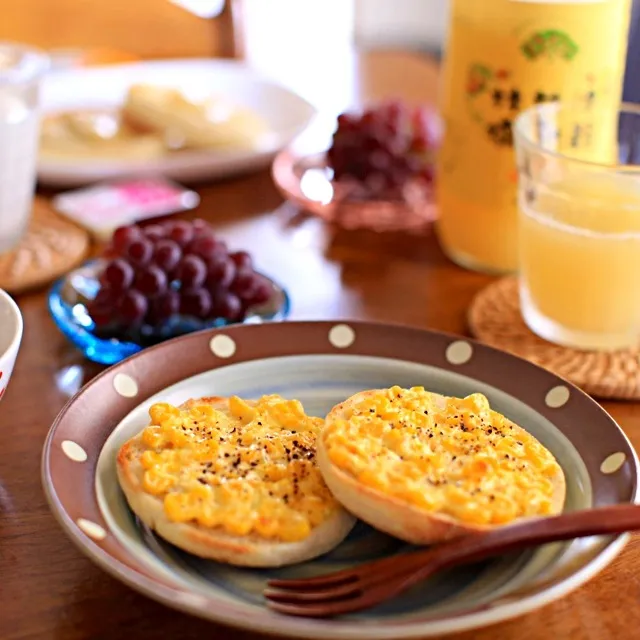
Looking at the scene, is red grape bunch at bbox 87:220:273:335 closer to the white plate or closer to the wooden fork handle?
the white plate

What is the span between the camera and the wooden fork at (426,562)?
1.91ft

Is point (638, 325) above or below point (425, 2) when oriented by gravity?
above

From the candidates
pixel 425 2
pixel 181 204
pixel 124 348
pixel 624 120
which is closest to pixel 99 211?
pixel 181 204

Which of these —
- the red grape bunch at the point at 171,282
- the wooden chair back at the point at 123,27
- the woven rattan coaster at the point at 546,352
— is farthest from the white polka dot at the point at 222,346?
the wooden chair back at the point at 123,27

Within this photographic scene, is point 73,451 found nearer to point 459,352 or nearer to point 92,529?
point 92,529

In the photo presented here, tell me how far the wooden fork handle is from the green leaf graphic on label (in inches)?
26.0

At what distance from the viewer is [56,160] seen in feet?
4.50

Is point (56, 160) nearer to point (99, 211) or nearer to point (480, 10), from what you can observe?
point (99, 211)

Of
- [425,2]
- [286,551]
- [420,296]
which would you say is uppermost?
[286,551]

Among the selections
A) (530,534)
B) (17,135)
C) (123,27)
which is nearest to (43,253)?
(17,135)

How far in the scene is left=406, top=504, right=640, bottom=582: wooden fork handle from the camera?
1.93 feet

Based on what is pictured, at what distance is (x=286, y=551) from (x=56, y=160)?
927 mm

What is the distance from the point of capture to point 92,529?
0.60 m

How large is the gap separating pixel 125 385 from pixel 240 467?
157 mm
